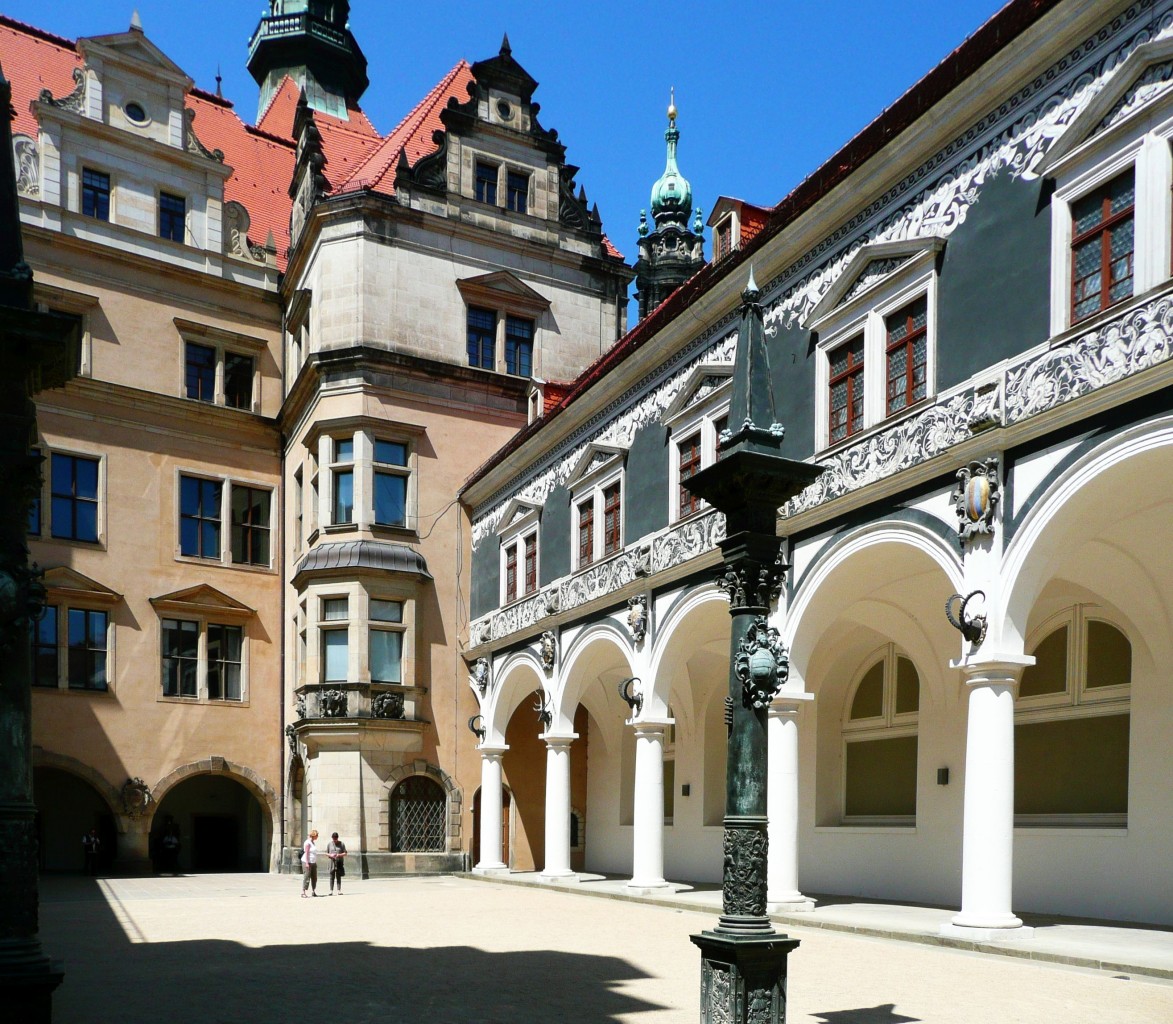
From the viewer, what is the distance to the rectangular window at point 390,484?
29.6 meters

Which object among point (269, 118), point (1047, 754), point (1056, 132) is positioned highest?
point (269, 118)

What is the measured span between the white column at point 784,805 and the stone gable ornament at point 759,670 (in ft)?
28.9

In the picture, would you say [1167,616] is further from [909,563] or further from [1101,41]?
[1101,41]

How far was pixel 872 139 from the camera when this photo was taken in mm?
15758

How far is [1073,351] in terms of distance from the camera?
12.3 m

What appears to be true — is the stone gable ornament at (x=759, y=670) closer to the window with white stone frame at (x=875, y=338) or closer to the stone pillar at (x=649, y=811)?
the window with white stone frame at (x=875, y=338)

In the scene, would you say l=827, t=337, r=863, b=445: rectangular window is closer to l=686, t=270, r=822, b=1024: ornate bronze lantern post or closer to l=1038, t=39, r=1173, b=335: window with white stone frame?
l=1038, t=39, r=1173, b=335: window with white stone frame

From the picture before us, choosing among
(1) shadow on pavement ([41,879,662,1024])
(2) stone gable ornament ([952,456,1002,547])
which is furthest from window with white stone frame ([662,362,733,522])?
(1) shadow on pavement ([41,879,662,1024])

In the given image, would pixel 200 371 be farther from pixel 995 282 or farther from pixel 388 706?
pixel 995 282

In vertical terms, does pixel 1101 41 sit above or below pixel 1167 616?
above

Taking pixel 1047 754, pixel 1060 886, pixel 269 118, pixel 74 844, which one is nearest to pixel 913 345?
pixel 1047 754

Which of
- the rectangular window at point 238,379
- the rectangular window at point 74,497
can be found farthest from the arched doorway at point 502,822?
the rectangular window at point 238,379

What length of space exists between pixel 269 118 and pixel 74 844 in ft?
83.0

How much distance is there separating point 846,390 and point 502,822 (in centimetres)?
1676
